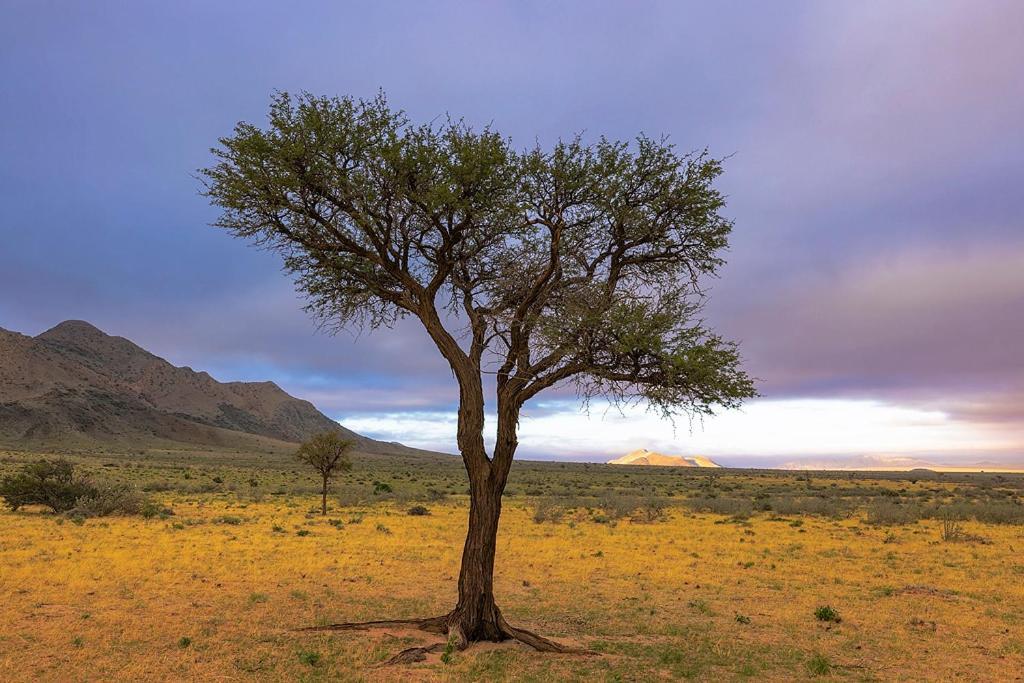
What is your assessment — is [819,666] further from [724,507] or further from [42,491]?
[42,491]

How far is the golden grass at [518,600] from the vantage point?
11727mm

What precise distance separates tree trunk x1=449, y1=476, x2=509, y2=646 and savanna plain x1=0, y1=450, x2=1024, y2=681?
462mm

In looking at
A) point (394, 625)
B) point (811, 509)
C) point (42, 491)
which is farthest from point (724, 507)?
point (42, 491)

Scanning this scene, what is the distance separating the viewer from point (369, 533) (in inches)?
1218

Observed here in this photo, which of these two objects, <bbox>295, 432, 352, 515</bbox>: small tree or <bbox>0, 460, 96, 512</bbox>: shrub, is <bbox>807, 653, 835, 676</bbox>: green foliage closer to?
<bbox>295, 432, 352, 515</bbox>: small tree

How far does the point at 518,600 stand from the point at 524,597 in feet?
1.52

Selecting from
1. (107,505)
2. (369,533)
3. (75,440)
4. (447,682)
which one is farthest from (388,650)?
(75,440)

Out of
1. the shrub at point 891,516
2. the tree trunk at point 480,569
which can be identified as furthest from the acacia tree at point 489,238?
the shrub at point 891,516

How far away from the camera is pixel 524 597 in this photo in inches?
725

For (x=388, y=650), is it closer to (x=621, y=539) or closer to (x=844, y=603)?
(x=844, y=603)

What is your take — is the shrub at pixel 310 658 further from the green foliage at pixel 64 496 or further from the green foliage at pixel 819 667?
the green foliage at pixel 64 496

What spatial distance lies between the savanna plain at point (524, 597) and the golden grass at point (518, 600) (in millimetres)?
73

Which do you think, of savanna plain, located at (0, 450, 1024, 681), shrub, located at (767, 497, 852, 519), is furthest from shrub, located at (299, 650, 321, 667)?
shrub, located at (767, 497, 852, 519)

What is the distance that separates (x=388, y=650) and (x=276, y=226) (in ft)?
29.2
